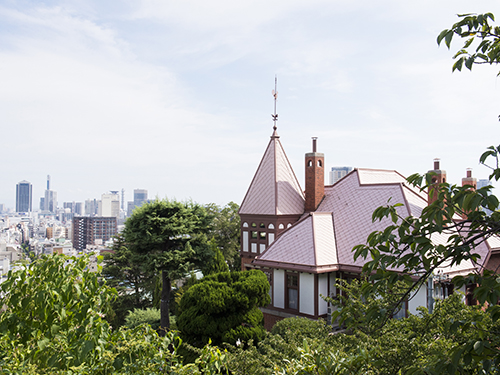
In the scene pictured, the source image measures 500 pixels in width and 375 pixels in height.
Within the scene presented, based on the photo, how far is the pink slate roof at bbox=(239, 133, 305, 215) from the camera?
25734mm

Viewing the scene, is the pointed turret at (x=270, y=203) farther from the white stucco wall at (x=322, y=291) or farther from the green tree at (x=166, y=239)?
the white stucco wall at (x=322, y=291)

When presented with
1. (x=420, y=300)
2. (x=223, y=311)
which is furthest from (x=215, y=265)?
(x=420, y=300)

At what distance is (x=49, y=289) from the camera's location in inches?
191

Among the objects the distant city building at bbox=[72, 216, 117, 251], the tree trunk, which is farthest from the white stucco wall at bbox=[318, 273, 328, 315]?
the distant city building at bbox=[72, 216, 117, 251]

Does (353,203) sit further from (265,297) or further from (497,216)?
(497,216)

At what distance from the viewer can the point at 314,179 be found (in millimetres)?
26234

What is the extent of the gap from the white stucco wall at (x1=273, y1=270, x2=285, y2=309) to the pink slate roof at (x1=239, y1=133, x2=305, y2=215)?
14.4 ft

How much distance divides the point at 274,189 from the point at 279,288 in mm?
6792

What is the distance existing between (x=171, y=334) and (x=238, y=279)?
523 inches

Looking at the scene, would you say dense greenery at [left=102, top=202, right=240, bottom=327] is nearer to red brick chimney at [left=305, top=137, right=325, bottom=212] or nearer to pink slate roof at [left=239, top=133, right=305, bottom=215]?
pink slate roof at [left=239, top=133, right=305, bottom=215]

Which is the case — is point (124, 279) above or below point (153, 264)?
below

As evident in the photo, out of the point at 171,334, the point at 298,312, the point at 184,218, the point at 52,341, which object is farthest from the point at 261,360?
the point at 184,218

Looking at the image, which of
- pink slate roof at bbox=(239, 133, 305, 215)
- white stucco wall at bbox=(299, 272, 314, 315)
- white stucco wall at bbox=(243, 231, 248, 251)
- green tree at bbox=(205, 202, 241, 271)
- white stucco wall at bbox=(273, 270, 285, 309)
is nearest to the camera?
white stucco wall at bbox=(299, 272, 314, 315)

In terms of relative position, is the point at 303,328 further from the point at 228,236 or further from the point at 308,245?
the point at 228,236
